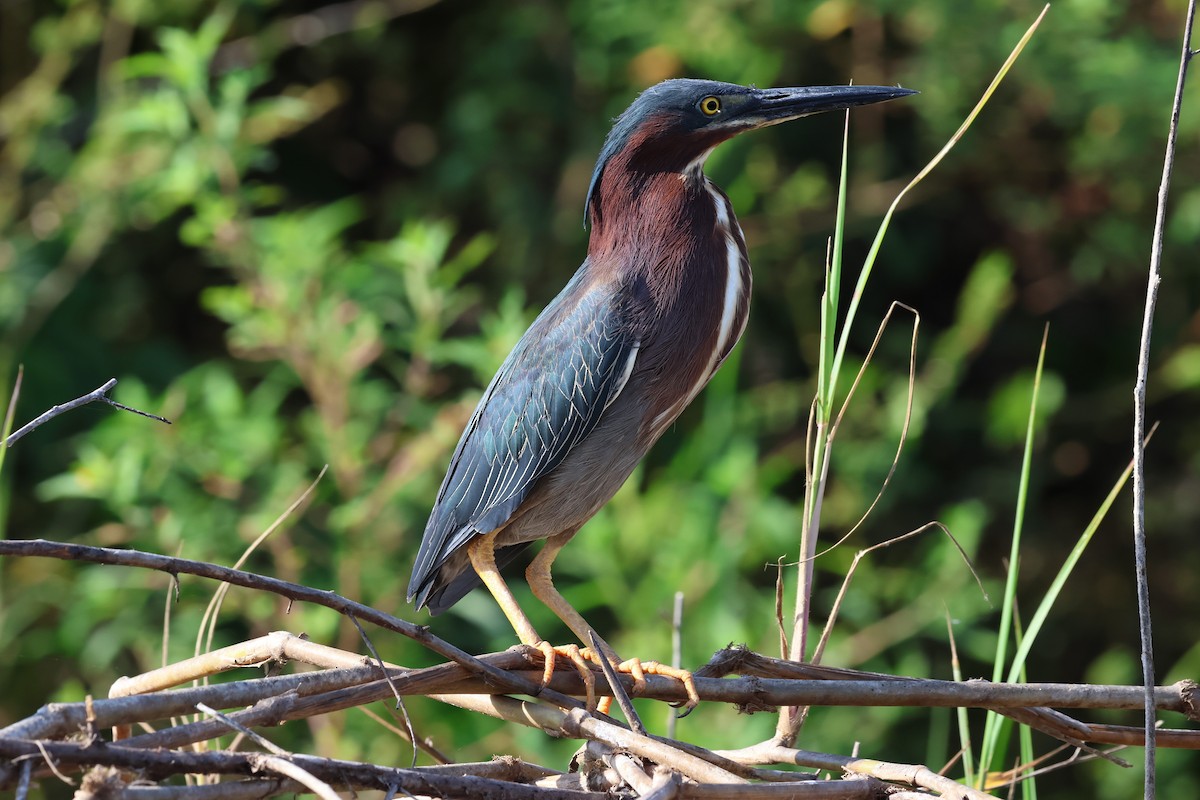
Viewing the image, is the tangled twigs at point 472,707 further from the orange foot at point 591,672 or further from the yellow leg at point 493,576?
the yellow leg at point 493,576

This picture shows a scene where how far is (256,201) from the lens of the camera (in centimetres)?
374

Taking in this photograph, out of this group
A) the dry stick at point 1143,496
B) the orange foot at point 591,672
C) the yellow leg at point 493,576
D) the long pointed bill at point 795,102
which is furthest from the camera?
the long pointed bill at point 795,102

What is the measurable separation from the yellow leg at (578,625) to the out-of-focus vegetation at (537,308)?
0.87 meters

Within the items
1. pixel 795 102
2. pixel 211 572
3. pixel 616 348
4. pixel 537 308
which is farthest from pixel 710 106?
pixel 537 308

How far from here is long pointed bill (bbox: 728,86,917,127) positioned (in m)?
2.41

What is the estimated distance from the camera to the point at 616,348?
227cm

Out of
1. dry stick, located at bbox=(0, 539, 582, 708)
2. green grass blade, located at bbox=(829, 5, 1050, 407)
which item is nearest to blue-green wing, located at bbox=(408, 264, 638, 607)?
green grass blade, located at bbox=(829, 5, 1050, 407)

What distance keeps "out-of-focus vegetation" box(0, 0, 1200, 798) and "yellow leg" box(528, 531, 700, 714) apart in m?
0.87

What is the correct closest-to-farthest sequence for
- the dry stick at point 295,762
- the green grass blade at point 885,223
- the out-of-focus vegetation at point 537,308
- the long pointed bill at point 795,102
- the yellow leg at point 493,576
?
the dry stick at point 295,762, the green grass blade at point 885,223, the yellow leg at point 493,576, the long pointed bill at point 795,102, the out-of-focus vegetation at point 537,308

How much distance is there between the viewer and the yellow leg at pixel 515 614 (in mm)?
1840

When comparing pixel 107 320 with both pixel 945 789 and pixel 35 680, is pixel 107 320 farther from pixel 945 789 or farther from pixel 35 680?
pixel 945 789

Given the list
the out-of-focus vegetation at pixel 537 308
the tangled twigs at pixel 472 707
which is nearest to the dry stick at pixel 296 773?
the tangled twigs at pixel 472 707

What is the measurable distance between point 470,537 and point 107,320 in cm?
234

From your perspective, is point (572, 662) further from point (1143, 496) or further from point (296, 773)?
point (1143, 496)
